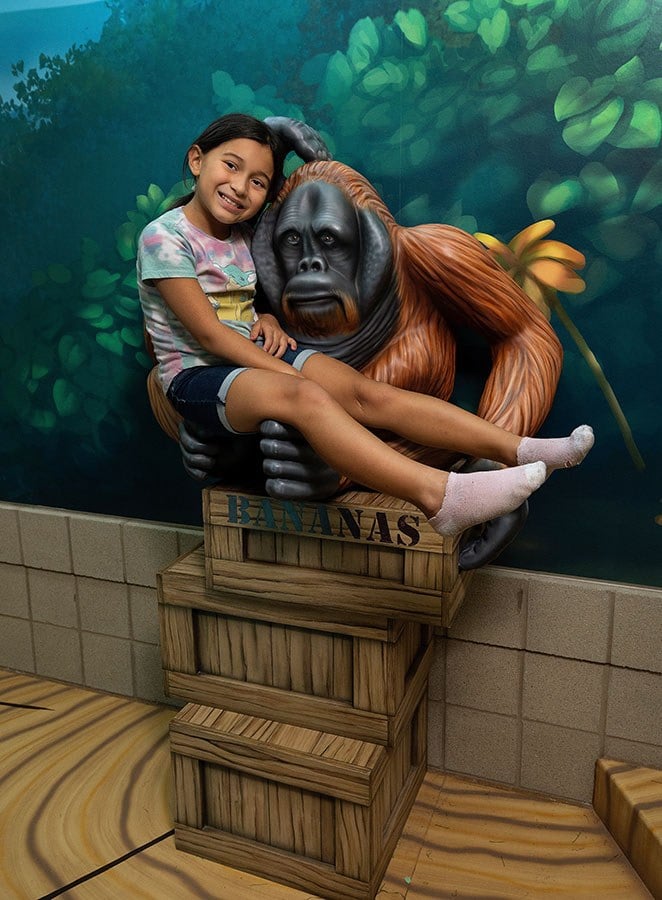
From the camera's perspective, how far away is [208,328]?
134 centimetres

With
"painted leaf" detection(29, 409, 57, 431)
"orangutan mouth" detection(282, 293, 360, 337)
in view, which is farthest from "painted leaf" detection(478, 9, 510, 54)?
"painted leaf" detection(29, 409, 57, 431)

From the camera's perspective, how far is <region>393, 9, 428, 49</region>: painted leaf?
151 cm

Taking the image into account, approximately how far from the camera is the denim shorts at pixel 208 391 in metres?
1.31

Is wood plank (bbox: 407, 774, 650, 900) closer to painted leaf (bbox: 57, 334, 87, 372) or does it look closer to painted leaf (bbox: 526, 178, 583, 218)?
painted leaf (bbox: 526, 178, 583, 218)

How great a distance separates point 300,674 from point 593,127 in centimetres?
129

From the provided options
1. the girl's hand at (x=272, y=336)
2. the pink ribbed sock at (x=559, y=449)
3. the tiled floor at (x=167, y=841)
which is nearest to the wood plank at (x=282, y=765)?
the tiled floor at (x=167, y=841)

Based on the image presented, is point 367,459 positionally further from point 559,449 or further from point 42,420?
point 42,420

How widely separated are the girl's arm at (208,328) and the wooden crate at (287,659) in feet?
1.67

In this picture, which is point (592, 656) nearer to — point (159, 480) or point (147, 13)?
point (159, 480)

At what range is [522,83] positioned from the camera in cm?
147

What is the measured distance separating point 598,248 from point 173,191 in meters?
1.05

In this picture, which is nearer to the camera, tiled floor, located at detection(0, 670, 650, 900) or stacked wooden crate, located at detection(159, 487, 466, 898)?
stacked wooden crate, located at detection(159, 487, 466, 898)

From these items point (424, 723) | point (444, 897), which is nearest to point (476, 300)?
point (424, 723)

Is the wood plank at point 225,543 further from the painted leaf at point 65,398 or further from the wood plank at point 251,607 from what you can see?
the painted leaf at point 65,398
